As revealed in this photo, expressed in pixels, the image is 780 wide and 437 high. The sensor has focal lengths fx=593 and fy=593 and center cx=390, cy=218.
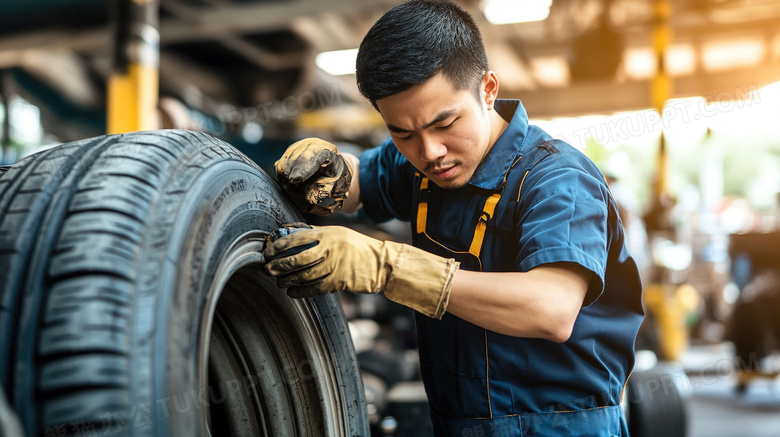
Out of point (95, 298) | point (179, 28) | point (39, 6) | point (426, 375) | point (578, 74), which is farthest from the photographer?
point (578, 74)

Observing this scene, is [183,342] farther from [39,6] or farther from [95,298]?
[39,6]

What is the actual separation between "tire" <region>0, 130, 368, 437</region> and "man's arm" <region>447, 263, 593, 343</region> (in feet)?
1.20

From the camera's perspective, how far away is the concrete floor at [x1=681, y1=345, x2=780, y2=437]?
3877 mm

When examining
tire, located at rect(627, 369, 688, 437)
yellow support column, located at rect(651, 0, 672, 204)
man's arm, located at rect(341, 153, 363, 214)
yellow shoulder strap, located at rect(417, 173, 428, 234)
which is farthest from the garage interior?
yellow shoulder strap, located at rect(417, 173, 428, 234)

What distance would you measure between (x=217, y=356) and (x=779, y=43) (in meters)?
7.91

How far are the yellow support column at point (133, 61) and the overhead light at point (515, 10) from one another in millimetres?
3159

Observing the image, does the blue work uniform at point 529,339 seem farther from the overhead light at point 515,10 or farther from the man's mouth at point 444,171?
the overhead light at point 515,10

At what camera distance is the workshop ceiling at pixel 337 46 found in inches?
204

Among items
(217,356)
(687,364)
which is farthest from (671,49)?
(217,356)

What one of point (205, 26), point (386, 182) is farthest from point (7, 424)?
point (205, 26)

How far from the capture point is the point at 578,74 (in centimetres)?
575

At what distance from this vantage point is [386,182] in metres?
1.52

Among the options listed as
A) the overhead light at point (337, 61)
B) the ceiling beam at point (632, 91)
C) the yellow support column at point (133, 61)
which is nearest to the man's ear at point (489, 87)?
the yellow support column at point (133, 61)

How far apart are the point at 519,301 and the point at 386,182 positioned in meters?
0.65
